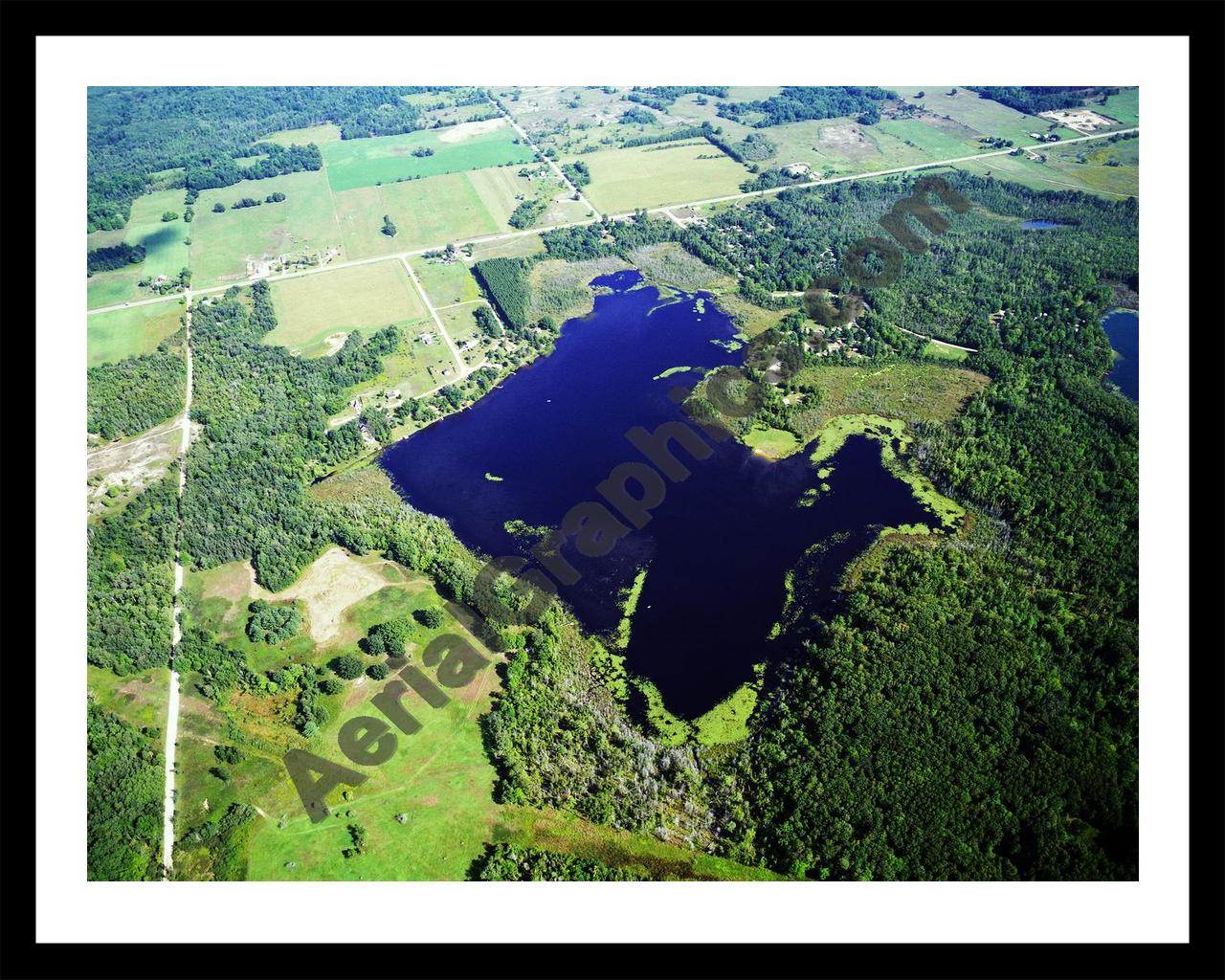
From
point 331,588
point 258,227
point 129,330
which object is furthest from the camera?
point 258,227

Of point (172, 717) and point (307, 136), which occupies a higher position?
point (307, 136)

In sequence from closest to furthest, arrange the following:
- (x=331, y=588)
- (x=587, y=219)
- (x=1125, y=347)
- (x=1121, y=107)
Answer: (x=331, y=588) < (x=1125, y=347) < (x=587, y=219) < (x=1121, y=107)

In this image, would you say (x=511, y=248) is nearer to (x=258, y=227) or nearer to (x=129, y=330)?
(x=258, y=227)

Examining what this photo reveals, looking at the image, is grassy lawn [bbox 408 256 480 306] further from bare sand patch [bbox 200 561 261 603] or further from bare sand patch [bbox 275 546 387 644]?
bare sand patch [bbox 200 561 261 603]

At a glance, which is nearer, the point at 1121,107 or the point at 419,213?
the point at 419,213

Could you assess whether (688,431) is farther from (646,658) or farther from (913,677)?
→ (913,677)

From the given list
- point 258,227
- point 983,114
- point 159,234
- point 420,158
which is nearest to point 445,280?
point 258,227

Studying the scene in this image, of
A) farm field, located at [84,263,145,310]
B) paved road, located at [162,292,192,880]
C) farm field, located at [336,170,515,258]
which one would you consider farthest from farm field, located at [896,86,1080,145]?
paved road, located at [162,292,192,880]

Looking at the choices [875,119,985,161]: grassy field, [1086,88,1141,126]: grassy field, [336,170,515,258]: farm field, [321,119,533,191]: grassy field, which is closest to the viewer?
[336,170,515,258]: farm field
